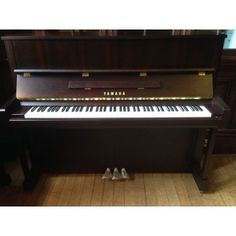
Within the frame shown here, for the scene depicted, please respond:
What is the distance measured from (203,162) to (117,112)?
884mm

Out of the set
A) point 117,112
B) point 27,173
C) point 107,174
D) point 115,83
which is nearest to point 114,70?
point 115,83

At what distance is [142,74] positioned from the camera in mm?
1635

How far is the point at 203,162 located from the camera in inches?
70.0

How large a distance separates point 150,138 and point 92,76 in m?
0.77

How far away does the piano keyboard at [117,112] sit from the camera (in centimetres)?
148

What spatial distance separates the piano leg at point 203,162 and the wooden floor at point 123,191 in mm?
77

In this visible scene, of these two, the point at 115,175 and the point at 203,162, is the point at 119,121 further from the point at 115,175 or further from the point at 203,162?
the point at 203,162

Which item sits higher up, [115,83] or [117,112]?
[115,83]

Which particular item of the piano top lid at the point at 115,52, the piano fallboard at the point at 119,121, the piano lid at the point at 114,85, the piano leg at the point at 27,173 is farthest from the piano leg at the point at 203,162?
the piano leg at the point at 27,173

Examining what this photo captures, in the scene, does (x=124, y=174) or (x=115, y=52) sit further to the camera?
(x=124, y=174)

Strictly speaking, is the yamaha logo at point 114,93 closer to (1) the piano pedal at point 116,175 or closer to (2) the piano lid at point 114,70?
(2) the piano lid at point 114,70

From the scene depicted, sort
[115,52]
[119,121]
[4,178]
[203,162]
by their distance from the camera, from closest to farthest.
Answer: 1. [119,121]
2. [115,52]
3. [203,162]
4. [4,178]
